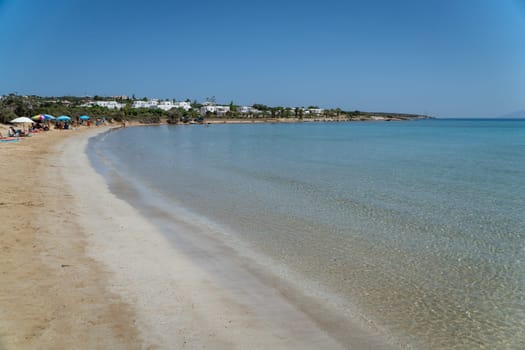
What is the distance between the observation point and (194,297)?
5.89 meters

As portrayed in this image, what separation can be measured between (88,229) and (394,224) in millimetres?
7835

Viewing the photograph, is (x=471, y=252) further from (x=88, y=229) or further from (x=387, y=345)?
(x=88, y=229)

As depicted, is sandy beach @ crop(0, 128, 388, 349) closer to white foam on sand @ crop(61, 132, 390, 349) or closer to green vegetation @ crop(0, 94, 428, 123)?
white foam on sand @ crop(61, 132, 390, 349)

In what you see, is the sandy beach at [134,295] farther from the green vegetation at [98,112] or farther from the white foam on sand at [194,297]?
the green vegetation at [98,112]

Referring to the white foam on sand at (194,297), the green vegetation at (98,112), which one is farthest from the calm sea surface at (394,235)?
the green vegetation at (98,112)

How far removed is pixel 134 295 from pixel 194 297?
34.8 inches

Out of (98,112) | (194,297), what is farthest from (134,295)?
(98,112)

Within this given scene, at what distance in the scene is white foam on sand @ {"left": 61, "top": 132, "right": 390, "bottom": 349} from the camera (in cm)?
484

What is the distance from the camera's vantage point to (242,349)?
4.60 metres

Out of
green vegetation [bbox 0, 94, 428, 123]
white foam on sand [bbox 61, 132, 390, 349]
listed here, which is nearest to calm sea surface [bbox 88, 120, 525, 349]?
white foam on sand [bbox 61, 132, 390, 349]

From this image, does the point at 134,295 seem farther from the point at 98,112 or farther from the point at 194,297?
the point at 98,112

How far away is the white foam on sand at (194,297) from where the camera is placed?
15.9 ft

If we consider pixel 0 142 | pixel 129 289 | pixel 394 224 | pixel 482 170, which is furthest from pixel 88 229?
pixel 0 142

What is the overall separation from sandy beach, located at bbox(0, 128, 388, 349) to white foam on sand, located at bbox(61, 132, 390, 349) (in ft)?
0.05
